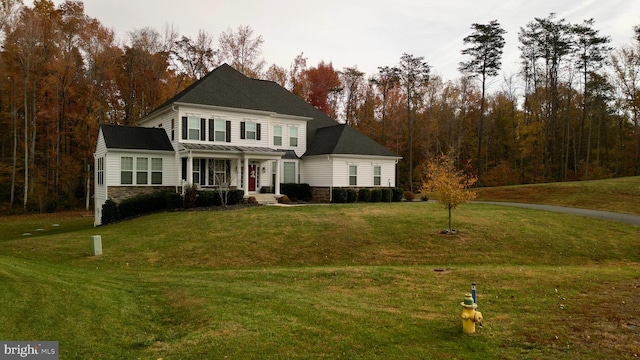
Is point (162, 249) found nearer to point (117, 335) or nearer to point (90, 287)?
point (90, 287)

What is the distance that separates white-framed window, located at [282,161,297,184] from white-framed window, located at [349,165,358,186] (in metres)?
4.34

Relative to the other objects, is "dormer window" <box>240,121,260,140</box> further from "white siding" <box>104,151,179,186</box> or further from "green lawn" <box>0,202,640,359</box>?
"green lawn" <box>0,202,640,359</box>

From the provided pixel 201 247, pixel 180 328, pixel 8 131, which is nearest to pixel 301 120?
pixel 201 247

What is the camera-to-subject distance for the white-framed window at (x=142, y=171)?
23.6 m

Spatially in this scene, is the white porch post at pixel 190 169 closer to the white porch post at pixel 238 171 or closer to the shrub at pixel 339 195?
the white porch post at pixel 238 171

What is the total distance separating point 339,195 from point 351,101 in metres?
27.9

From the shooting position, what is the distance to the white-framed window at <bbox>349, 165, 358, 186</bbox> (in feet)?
93.4

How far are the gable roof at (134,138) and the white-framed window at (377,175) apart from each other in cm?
1475

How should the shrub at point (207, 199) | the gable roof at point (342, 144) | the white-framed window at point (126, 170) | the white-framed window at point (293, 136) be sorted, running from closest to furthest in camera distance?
the shrub at point (207, 199) < the white-framed window at point (126, 170) < the gable roof at point (342, 144) < the white-framed window at point (293, 136)

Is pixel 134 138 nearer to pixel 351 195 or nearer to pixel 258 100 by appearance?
pixel 258 100

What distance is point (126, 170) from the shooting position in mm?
23219

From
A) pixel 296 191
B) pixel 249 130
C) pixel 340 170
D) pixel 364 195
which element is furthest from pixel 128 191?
pixel 364 195

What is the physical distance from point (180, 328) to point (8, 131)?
39423mm

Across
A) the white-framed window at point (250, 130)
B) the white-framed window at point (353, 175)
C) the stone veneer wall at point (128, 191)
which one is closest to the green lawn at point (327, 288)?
the stone veneer wall at point (128, 191)
